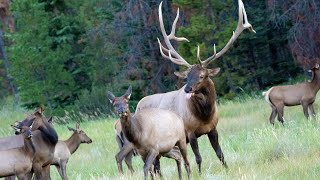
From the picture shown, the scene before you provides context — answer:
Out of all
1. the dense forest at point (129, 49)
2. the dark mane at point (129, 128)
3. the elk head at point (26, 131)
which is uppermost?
the dark mane at point (129, 128)

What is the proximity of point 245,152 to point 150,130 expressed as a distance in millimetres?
2383

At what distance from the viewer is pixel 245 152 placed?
448 inches

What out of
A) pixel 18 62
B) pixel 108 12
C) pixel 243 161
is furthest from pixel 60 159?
pixel 108 12

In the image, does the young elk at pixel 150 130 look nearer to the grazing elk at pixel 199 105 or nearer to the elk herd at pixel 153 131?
the elk herd at pixel 153 131

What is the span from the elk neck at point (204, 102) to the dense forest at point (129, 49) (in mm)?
15490

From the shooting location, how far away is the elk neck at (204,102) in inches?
426

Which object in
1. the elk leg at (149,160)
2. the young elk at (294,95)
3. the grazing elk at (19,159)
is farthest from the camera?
the young elk at (294,95)

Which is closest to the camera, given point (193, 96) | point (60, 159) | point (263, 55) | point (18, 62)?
point (193, 96)

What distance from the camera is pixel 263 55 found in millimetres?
31312

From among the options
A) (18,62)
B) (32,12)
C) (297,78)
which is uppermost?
(32,12)

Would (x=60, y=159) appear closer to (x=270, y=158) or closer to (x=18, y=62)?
(x=270, y=158)

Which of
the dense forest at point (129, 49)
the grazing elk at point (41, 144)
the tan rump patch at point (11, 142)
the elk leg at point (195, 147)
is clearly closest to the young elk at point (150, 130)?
the elk leg at point (195, 147)

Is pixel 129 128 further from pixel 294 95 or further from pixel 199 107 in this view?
pixel 294 95

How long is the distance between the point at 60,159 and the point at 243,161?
360cm
